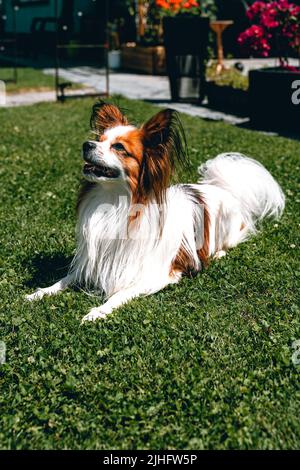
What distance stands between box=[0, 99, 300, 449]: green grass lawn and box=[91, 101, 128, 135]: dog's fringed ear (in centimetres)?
122

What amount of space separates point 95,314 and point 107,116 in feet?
4.31

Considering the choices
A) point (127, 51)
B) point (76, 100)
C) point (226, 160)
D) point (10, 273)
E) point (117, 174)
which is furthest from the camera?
point (127, 51)

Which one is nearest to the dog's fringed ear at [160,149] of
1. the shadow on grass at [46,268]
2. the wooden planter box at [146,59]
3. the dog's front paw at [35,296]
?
the dog's front paw at [35,296]

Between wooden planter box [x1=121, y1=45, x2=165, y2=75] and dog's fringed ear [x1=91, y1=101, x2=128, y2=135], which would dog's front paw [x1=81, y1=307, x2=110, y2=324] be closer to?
dog's fringed ear [x1=91, y1=101, x2=128, y2=135]

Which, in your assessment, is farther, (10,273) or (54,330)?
(10,273)

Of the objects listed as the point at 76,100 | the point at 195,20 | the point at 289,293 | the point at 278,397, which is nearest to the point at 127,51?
the point at 76,100

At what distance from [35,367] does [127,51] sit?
656 inches

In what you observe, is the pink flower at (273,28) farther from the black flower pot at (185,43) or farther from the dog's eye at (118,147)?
the dog's eye at (118,147)

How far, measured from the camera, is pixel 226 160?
18.1 feet

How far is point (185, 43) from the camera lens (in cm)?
1244

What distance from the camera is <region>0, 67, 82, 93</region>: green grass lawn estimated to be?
1577 cm

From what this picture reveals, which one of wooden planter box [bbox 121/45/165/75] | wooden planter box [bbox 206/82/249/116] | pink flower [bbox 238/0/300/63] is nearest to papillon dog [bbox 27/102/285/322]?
pink flower [bbox 238/0/300/63]

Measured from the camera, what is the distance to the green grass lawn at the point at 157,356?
3.08 meters
